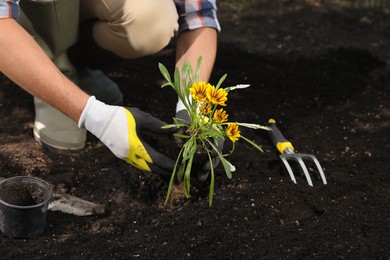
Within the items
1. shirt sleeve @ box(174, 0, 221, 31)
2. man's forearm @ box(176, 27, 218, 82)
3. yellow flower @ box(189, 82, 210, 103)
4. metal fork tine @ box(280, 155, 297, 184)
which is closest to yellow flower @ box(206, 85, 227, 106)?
yellow flower @ box(189, 82, 210, 103)

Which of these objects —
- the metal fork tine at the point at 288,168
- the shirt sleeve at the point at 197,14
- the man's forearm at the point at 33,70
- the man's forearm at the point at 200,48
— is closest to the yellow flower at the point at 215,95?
the man's forearm at the point at 33,70

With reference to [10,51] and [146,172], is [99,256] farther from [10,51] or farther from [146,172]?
[10,51]

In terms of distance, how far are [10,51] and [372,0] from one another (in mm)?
3473

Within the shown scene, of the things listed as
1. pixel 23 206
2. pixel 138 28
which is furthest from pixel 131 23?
pixel 23 206

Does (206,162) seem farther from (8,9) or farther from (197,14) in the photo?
(8,9)

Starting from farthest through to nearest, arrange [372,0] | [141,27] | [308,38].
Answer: [372,0], [308,38], [141,27]

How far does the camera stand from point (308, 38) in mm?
4363

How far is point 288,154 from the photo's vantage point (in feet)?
9.41

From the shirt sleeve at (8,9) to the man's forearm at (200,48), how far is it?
32.2 inches

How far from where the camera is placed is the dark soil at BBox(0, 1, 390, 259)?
2.34 metres

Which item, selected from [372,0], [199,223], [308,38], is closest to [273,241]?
[199,223]

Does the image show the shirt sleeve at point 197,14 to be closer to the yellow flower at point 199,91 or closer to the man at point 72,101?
the man at point 72,101

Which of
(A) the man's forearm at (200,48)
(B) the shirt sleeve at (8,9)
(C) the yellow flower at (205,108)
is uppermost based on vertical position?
(B) the shirt sleeve at (8,9)

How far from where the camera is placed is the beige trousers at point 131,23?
2.84m
